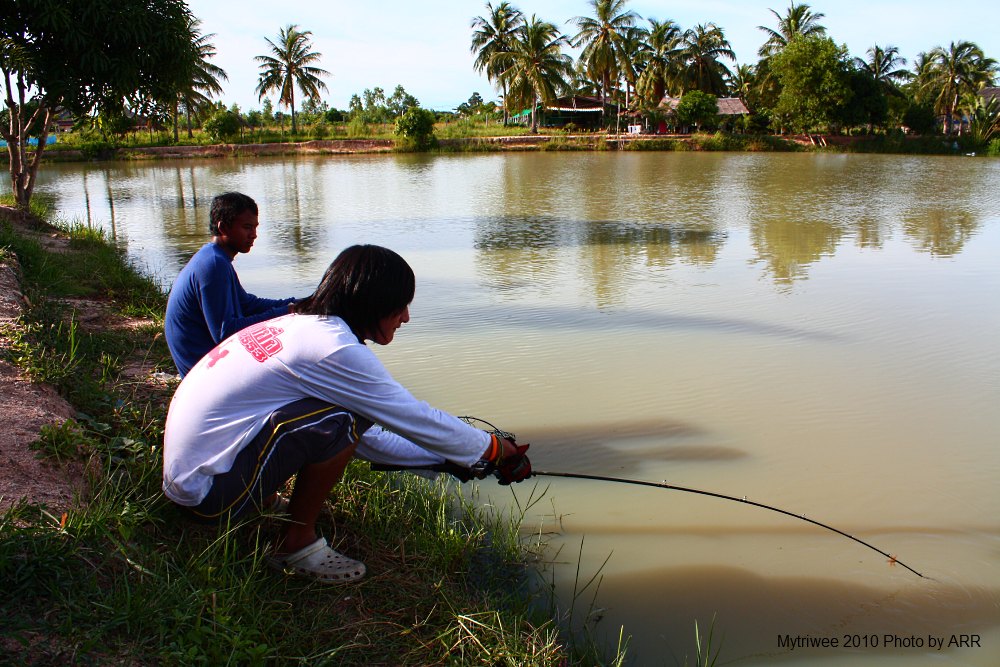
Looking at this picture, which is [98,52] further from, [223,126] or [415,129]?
[223,126]

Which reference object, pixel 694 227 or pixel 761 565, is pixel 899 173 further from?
pixel 761 565

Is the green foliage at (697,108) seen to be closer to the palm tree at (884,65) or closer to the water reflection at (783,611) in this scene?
the palm tree at (884,65)

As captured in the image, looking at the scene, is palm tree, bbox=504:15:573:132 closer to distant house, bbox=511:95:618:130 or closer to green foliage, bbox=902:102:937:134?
distant house, bbox=511:95:618:130

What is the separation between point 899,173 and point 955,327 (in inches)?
703

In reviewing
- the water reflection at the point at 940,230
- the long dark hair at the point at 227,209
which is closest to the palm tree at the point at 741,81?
the water reflection at the point at 940,230

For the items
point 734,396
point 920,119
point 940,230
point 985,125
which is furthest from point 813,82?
point 734,396

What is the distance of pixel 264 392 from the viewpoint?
78.7 inches

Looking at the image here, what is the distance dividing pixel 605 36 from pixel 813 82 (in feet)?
38.4

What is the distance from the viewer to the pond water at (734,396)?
102 inches

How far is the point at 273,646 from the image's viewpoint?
1.88 m

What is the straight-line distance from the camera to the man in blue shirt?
117 inches

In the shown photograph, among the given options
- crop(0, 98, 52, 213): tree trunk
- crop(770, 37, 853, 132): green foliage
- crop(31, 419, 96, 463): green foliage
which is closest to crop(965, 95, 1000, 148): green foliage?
crop(770, 37, 853, 132): green foliage

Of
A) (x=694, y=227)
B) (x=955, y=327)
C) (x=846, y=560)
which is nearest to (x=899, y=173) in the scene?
(x=694, y=227)

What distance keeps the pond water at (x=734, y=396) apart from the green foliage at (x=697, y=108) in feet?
97.7
